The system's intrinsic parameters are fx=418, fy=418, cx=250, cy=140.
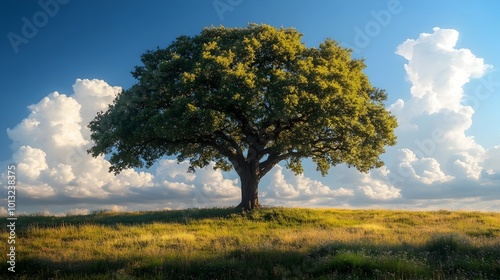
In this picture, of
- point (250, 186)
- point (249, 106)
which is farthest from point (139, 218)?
point (249, 106)

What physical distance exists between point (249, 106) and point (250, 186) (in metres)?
8.80

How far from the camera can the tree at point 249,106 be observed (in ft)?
101

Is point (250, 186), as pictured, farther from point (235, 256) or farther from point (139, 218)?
point (235, 256)

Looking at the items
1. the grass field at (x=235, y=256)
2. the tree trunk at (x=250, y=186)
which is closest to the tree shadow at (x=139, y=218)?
the tree trunk at (x=250, y=186)

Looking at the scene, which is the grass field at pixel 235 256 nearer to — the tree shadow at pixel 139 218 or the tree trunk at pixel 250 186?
the tree shadow at pixel 139 218

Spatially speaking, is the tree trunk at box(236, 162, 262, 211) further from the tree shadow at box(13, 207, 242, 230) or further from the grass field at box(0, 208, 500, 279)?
the grass field at box(0, 208, 500, 279)

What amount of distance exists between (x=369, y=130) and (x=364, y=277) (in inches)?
819

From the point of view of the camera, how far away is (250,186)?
120 feet

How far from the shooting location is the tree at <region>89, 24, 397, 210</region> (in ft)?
101

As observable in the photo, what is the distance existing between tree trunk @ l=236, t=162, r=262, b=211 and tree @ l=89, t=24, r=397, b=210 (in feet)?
0.29

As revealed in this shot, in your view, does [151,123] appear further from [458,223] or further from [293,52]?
[458,223]

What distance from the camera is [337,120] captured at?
31.3 meters

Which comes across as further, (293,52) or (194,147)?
(194,147)

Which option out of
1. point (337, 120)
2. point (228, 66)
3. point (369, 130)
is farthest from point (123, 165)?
point (369, 130)
